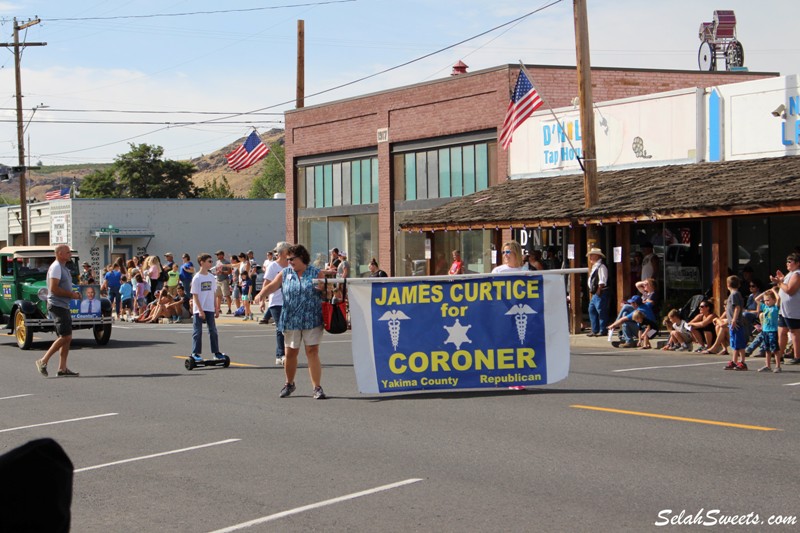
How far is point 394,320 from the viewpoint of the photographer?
12078 millimetres

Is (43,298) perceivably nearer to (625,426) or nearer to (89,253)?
(625,426)

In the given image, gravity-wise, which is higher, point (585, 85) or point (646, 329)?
point (585, 85)

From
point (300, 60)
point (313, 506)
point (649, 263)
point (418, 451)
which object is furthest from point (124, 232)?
point (313, 506)

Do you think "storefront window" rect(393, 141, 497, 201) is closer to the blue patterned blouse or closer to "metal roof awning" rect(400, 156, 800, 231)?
"metal roof awning" rect(400, 156, 800, 231)

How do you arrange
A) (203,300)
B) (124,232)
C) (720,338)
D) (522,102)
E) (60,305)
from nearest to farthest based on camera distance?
(60,305) < (203,300) < (720,338) < (522,102) < (124,232)

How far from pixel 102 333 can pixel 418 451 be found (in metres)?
14.0

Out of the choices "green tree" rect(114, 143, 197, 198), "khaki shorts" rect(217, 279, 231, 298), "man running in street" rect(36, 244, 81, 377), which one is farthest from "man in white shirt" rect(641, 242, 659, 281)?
"green tree" rect(114, 143, 197, 198)

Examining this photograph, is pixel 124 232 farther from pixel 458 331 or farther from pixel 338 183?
pixel 458 331

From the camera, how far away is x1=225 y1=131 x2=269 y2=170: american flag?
36.3 metres

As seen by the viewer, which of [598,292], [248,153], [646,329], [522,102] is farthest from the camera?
[248,153]

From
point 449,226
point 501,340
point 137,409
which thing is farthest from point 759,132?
point 137,409

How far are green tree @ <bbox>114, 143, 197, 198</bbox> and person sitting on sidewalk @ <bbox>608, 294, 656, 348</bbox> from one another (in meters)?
93.6

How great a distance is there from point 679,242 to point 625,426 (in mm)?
13865

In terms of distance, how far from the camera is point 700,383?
13570 millimetres
